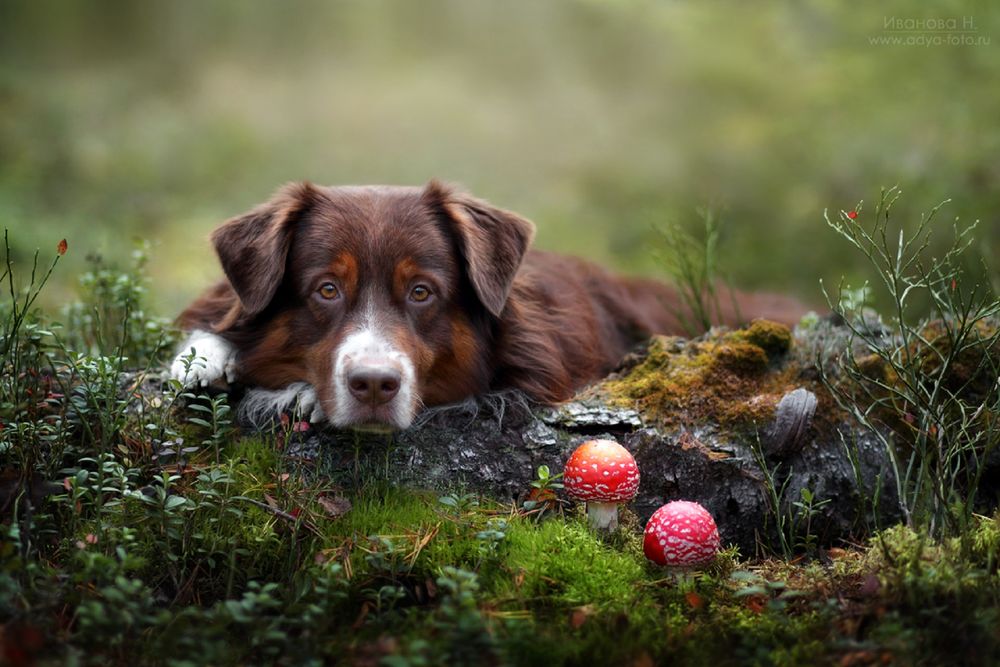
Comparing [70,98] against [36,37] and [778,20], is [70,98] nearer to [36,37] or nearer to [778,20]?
[36,37]

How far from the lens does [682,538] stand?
3.61 m

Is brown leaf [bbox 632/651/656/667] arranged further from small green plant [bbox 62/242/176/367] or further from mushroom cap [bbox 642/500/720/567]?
small green plant [bbox 62/242/176/367]

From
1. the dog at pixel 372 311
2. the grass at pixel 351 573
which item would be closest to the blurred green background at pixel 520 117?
the dog at pixel 372 311

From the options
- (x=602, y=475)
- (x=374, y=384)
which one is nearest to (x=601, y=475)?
(x=602, y=475)

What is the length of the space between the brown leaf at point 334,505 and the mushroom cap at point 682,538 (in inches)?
54.2

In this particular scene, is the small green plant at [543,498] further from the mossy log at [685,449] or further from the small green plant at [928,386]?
the small green plant at [928,386]

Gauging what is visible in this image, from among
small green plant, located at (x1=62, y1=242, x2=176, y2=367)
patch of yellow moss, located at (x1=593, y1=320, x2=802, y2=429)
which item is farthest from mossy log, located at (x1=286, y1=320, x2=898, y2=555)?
small green plant, located at (x1=62, y1=242, x2=176, y2=367)

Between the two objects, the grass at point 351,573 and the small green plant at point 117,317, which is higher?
the small green plant at point 117,317

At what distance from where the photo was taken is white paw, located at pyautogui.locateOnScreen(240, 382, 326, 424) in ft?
14.7

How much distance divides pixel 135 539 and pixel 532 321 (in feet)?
8.05

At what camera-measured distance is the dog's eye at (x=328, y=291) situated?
4.53 m

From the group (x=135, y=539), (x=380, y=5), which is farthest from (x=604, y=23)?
(x=135, y=539)

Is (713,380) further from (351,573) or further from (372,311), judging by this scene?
(351,573)

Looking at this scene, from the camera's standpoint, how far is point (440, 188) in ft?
16.2
